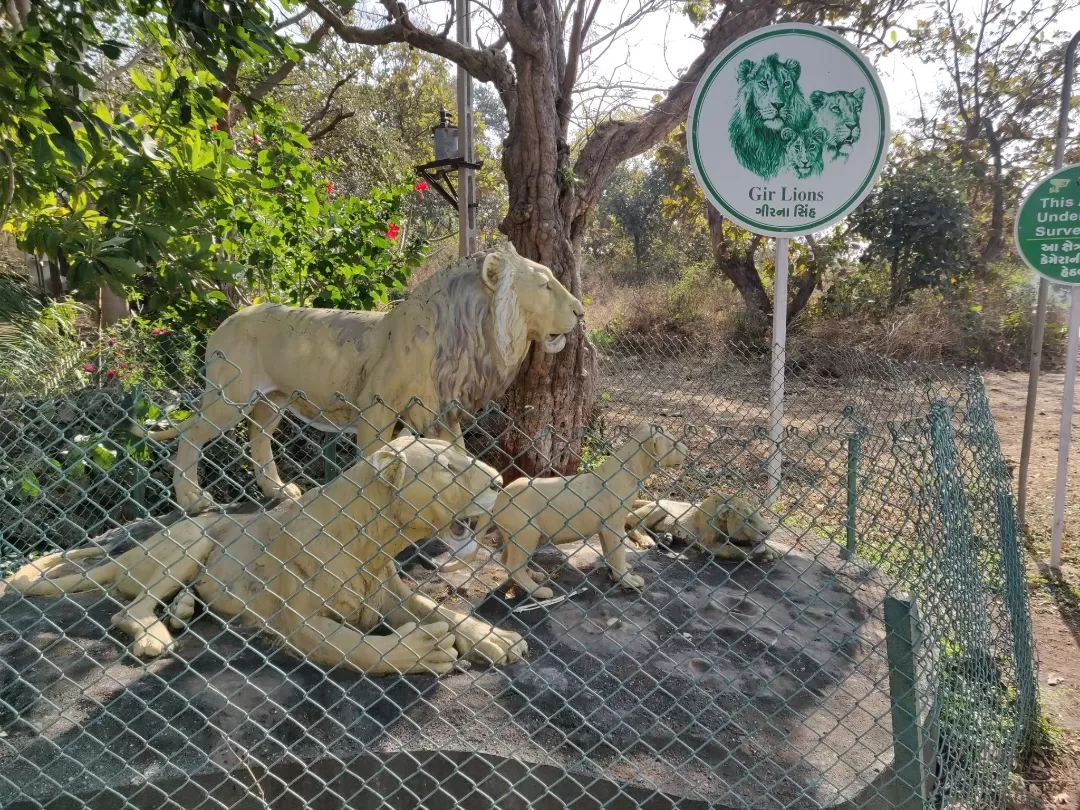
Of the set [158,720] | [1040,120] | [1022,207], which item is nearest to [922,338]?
[1040,120]

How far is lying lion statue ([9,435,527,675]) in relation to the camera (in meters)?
2.27

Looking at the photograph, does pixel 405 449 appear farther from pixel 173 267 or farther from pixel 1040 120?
pixel 1040 120

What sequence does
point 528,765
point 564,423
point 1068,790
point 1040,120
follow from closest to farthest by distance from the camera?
point 528,765 < point 1068,790 < point 564,423 < point 1040,120

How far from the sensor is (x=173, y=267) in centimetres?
469

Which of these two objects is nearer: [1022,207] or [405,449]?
[405,449]

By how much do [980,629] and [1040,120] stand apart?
14.1 metres

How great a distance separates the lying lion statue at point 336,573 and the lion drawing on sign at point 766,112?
2858mm

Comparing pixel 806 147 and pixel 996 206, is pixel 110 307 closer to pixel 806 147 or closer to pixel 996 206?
pixel 806 147

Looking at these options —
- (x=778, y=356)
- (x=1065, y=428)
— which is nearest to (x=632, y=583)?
(x=778, y=356)

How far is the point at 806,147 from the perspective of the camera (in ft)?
13.7

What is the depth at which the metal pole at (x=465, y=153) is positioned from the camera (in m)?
6.77

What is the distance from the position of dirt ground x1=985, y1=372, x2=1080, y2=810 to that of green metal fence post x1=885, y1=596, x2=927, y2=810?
1.35 metres

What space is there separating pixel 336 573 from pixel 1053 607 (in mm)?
4477

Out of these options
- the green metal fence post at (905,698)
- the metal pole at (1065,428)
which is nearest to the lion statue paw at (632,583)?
the green metal fence post at (905,698)
